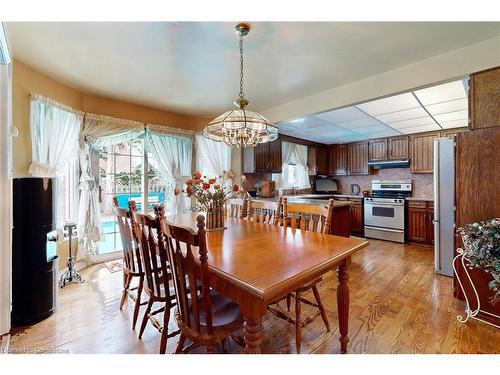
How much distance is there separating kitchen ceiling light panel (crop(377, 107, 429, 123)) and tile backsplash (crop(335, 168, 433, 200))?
1746 mm

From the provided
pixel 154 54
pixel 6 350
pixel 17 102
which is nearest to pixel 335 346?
pixel 6 350

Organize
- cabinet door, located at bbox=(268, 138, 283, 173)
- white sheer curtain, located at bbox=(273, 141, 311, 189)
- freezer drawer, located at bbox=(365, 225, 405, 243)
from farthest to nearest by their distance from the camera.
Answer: white sheer curtain, located at bbox=(273, 141, 311, 189), cabinet door, located at bbox=(268, 138, 283, 173), freezer drawer, located at bbox=(365, 225, 405, 243)

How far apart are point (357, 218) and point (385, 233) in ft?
2.05

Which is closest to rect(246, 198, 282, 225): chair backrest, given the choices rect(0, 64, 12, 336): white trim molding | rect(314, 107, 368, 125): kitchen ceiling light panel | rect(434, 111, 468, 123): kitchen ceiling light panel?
rect(314, 107, 368, 125): kitchen ceiling light panel

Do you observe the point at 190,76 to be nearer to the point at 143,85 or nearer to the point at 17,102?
the point at 143,85

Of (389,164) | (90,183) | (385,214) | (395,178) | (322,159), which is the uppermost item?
(322,159)

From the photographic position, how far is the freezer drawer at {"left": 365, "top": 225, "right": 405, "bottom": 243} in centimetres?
446

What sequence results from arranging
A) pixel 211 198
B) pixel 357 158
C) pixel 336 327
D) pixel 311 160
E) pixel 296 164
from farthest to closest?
pixel 311 160 < pixel 296 164 < pixel 357 158 < pixel 211 198 < pixel 336 327

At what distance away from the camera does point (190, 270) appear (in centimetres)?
117

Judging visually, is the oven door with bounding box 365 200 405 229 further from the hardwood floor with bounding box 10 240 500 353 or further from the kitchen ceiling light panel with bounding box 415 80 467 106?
the kitchen ceiling light panel with bounding box 415 80 467 106

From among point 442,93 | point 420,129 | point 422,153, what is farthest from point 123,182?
point 422,153

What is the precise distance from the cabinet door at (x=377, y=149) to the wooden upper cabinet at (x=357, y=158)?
0.11 metres

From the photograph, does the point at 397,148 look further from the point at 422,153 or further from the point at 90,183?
the point at 90,183

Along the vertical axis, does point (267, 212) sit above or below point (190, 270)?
above
